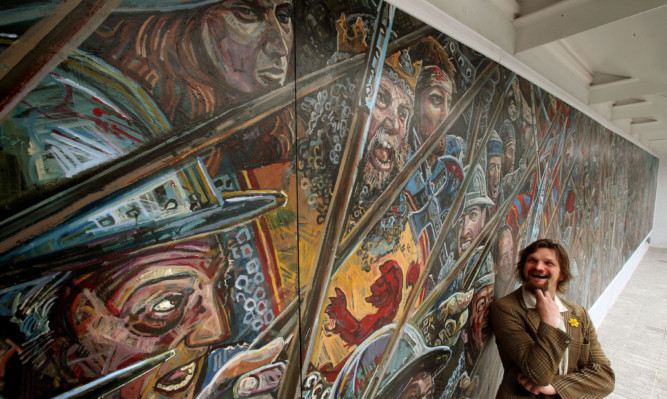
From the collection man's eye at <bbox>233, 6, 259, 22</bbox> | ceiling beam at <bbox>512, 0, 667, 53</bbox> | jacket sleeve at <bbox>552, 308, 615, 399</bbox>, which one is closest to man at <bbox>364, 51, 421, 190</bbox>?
man's eye at <bbox>233, 6, 259, 22</bbox>

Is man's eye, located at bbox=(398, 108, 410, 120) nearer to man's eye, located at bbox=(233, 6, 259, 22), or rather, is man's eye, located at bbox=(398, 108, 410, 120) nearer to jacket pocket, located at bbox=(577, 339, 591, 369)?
man's eye, located at bbox=(233, 6, 259, 22)

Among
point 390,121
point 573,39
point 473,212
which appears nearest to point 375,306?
point 390,121

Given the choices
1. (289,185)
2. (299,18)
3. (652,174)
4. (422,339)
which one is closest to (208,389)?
Answer: (289,185)

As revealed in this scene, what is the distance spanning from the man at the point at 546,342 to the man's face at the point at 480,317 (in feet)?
0.25

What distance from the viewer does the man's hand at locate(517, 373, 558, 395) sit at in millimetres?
1546

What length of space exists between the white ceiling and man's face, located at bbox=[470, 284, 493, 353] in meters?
1.48

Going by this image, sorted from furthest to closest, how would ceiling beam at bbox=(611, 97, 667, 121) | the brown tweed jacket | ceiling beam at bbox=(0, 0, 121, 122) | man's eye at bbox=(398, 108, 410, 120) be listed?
ceiling beam at bbox=(611, 97, 667, 121) → the brown tweed jacket → man's eye at bbox=(398, 108, 410, 120) → ceiling beam at bbox=(0, 0, 121, 122)

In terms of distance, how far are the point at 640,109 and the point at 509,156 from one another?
2980mm

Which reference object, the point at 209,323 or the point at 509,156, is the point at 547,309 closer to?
the point at 509,156

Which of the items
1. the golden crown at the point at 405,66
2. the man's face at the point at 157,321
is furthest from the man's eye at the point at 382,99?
the man's face at the point at 157,321

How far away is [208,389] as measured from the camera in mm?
812

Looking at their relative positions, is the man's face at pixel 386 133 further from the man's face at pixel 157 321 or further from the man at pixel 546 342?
the man at pixel 546 342

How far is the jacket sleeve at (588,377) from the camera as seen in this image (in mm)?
1575

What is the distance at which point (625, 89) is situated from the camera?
2727 millimetres
